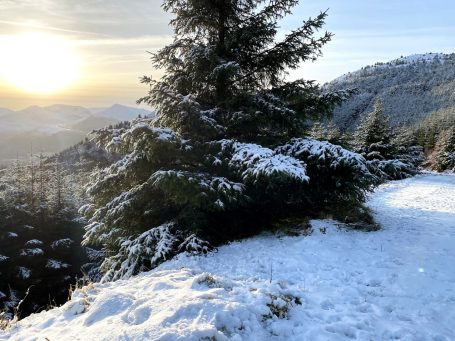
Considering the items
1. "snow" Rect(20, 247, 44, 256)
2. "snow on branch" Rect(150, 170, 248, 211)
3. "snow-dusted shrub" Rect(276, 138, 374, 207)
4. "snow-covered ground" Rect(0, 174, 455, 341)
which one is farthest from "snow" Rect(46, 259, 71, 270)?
"snow-dusted shrub" Rect(276, 138, 374, 207)

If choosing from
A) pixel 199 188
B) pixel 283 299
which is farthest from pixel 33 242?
pixel 283 299

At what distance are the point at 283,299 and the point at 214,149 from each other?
6169 millimetres

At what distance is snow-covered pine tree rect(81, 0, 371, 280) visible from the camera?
9.64m

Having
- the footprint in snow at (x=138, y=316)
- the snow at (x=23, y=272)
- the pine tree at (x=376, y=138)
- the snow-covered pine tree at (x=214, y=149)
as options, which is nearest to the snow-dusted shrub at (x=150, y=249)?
the snow-covered pine tree at (x=214, y=149)

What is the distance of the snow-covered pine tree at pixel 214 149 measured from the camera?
9.64m

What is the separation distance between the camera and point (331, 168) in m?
10.7

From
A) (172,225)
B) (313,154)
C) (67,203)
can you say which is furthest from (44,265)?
(313,154)

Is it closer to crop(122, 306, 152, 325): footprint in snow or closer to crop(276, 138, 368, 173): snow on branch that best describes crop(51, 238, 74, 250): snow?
crop(276, 138, 368, 173): snow on branch

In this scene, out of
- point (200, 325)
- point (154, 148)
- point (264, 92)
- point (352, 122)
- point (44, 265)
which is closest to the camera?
point (200, 325)

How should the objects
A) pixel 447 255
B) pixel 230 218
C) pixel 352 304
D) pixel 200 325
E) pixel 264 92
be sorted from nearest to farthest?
pixel 200 325
pixel 352 304
pixel 447 255
pixel 230 218
pixel 264 92

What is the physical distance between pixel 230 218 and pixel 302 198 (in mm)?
2400

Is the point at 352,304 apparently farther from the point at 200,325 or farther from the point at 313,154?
the point at 313,154

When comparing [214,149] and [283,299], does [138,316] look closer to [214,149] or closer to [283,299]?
[283,299]

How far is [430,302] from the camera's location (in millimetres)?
6195
